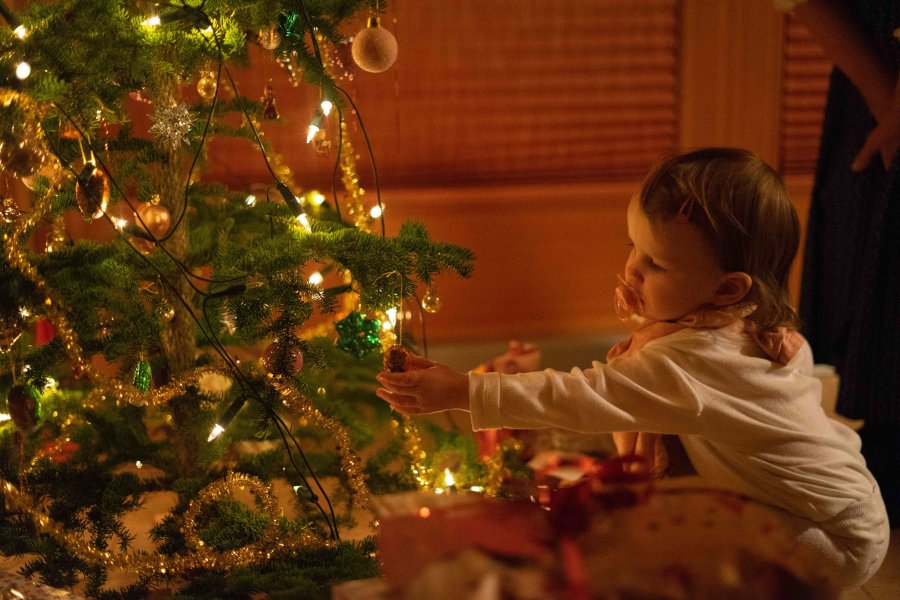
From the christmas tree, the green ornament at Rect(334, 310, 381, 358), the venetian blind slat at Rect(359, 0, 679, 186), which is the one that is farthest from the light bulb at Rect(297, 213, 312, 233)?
the venetian blind slat at Rect(359, 0, 679, 186)

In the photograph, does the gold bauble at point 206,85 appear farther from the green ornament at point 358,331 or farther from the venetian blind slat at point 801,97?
the venetian blind slat at point 801,97

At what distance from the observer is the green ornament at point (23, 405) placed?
104 cm

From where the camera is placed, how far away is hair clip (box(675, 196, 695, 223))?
96cm

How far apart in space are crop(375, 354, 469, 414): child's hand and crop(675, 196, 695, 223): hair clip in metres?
0.29

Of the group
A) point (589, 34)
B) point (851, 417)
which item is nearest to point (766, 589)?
point (851, 417)

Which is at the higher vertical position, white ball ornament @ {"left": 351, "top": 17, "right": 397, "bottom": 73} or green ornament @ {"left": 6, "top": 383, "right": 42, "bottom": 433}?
white ball ornament @ {"left": 351, "top": 17, "right": 397, "bottom": 73}

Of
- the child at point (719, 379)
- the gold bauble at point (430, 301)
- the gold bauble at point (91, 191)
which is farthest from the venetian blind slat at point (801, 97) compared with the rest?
the gold bauble at point (91, 191)

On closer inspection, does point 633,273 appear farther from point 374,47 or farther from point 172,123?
point 172,123

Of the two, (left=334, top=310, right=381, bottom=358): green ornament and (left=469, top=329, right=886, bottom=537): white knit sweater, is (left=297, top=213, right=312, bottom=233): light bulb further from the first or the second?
(left=469, top=329, right=886, bottom=537): white knit sweater

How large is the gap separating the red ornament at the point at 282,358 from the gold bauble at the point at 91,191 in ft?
0.76

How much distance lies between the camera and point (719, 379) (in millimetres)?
958

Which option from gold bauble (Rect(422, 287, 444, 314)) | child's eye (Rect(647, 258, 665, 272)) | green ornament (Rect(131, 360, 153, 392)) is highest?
child's eye (Rect(647, 258, 665, 272))

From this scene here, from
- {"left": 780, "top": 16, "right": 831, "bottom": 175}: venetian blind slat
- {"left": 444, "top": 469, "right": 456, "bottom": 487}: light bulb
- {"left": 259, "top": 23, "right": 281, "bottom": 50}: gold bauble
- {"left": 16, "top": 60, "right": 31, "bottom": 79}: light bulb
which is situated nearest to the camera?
{"left": 16, "top": 60, "right": 31, "bottom": 79}: light bulb

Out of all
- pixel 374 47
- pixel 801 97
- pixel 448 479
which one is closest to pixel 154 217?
pixel 374 47
